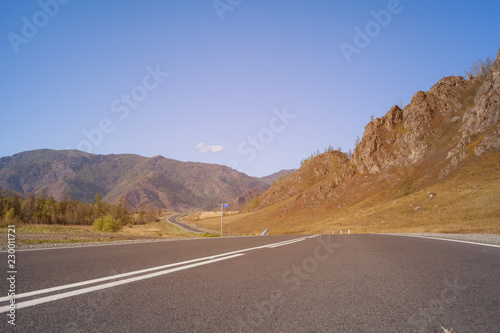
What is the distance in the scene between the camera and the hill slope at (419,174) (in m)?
59.2

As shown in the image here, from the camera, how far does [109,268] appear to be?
5.69 m

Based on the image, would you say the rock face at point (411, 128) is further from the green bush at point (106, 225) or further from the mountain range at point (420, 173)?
the green bush at point (106, 225)

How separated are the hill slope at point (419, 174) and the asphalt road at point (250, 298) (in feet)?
150

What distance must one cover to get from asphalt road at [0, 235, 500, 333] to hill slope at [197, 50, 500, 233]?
4559 centimetres

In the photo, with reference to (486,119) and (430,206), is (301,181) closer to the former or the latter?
(486,119)

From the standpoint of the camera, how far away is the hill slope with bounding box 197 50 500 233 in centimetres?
5916

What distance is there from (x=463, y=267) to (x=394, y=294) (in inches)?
124

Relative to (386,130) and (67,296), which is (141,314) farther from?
(386,130)

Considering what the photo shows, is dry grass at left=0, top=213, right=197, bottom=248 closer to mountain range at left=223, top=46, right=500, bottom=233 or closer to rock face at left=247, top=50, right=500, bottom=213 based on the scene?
mountain range at left=223, top=46, right=500, bottom=233

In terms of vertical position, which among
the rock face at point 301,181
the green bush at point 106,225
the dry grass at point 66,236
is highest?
the rock face at point 301,181


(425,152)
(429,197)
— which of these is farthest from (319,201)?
(429,197)

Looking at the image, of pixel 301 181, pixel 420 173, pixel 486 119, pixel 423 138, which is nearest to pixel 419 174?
pixel 420 173

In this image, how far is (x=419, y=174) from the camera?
8831 cm

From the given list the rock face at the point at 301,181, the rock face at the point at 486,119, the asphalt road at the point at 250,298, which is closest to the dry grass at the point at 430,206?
the rock face at the point at 486,119
